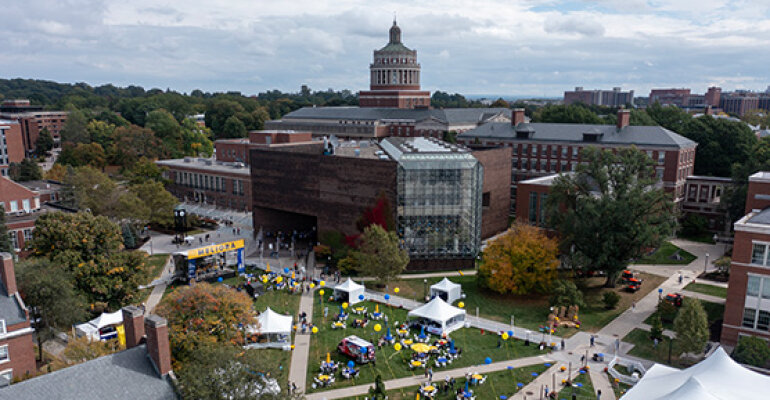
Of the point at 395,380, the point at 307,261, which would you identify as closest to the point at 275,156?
the point at 307,261

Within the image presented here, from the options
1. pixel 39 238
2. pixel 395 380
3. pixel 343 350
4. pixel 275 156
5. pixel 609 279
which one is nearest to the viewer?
pixel 395 380

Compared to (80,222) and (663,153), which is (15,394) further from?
(663,153)

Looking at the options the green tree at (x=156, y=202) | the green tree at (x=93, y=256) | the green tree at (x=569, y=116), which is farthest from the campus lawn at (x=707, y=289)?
the green tree at (x=156, y=202)

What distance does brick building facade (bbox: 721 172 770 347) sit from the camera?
3288 cm

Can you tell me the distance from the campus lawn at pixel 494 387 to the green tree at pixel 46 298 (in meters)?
18.7

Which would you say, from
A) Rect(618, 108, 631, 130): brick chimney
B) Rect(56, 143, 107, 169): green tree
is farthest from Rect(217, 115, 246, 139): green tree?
Rect(618, 108, 631, 130): brick chimney

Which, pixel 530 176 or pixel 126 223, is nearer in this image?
pixel 126 223

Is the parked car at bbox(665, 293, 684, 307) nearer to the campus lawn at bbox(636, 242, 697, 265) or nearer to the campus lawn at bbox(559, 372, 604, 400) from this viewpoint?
the campus lawn at bbox(636, 242, 697, 265)

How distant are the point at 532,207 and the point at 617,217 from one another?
1832 centimetres

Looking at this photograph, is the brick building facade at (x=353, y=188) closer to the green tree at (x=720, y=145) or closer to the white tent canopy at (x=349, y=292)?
the white tent canopy at (x=349, y=292)

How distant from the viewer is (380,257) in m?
46.0

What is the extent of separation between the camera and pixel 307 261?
184ft

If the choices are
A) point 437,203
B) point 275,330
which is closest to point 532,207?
point 437,203

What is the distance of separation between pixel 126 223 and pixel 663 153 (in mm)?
66364
